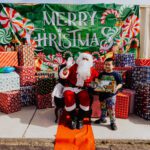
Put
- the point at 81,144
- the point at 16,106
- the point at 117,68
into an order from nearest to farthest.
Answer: the point at 81,144 → the point at 16,106 → the point at 117,68

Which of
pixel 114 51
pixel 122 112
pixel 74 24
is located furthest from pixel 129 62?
pixel 74 24

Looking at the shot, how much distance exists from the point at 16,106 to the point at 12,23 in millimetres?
2313

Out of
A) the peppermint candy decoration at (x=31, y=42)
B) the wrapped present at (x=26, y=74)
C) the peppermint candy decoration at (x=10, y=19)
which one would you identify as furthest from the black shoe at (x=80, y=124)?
the peppermint candy decoration at (x=10, y=19)

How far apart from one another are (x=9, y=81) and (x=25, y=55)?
0.77 meters

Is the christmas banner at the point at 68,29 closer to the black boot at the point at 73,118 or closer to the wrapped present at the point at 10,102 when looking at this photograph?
the wrapped present at the point at 10,102

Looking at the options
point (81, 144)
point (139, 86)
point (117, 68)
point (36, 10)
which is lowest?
point (81, 144)

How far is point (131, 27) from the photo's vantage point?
6.42m

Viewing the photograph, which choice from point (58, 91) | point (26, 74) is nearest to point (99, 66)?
point (58, 91)

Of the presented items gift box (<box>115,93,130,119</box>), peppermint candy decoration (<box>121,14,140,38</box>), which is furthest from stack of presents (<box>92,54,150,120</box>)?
peppermint candy decoration (<box>121,14,140,38</box>)

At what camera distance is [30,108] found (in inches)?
203

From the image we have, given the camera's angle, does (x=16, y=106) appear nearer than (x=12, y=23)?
Yes

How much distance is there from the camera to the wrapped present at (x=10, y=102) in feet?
15.6

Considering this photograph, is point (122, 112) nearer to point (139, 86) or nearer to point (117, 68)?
point (139, 86)

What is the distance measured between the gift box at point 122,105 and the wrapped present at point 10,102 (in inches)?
78.6
